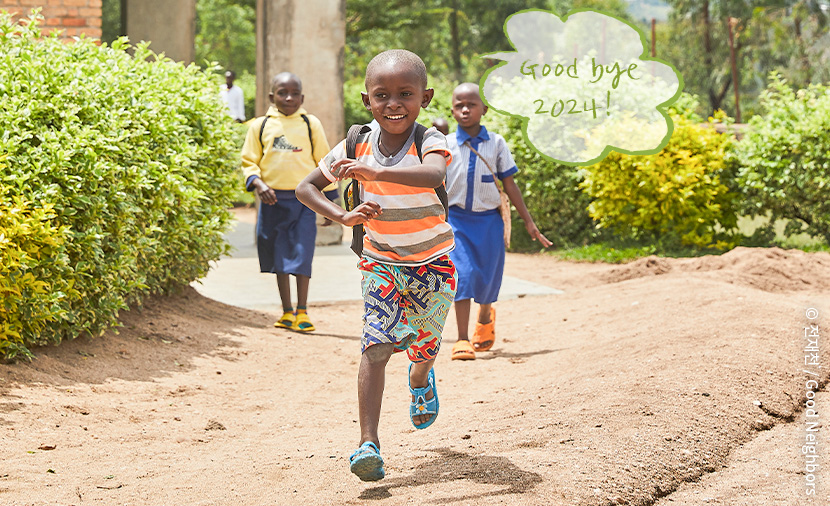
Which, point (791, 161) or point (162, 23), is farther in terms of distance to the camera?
point (162, 23)

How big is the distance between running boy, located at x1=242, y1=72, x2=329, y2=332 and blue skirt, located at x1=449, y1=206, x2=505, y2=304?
131 centimetres

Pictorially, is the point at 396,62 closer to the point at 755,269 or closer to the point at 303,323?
the point at 303,323

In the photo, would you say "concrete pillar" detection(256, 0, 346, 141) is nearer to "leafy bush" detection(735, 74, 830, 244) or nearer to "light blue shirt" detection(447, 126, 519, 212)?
"leafy bush" detection(735, 74, 830, 244)

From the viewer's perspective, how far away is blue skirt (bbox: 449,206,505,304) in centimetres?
641

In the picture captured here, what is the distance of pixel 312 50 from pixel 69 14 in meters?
3.31

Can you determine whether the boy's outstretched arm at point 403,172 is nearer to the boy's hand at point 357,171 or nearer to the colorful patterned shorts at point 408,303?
the boy's hand at point 357,171

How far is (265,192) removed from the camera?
6.96 m

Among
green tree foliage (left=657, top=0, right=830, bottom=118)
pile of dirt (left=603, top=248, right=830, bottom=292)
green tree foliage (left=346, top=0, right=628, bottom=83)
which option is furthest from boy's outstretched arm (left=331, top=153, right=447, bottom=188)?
green tree foliage (left=657, top=0, right=830, bottom=118)

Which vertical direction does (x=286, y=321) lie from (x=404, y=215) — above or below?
below

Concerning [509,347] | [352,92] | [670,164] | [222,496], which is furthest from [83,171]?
[352,92]

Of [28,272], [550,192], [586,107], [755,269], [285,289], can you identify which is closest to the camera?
[28,272]

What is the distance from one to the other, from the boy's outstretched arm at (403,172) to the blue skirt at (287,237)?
381 centimetres

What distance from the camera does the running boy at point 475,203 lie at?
248 inches
